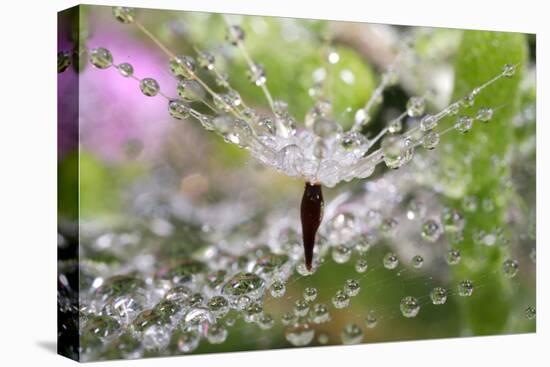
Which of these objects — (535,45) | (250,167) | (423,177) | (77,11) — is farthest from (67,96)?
(535,45)

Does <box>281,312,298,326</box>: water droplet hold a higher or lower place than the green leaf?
lower

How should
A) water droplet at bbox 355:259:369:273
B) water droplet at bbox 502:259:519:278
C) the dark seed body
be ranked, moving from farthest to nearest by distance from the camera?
water droplet at bbox 502:259:519:278, water droplet at bbox 355:259:369:273, the dark seed body

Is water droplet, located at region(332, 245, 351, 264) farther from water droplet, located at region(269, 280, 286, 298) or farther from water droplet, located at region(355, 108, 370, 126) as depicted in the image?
water droplet, located at region(355, 108, 370, 126)

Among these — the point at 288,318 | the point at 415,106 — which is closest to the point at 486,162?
the point at 415,106

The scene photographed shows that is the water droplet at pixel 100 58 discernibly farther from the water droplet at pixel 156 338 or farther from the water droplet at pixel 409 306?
the water droplet at pixel 409 306

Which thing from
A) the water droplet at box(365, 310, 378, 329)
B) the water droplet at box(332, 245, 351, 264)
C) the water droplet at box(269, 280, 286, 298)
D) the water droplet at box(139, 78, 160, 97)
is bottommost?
the water droplet at box(365, 310, 378, 329)

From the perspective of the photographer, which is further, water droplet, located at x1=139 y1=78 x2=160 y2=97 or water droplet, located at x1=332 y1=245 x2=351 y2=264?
water droplet, located at x1=332 y1=245 x2=351 y2=264

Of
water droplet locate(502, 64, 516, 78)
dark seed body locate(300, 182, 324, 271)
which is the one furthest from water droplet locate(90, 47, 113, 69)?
water droplet locate(502, 64, 516, 78)
